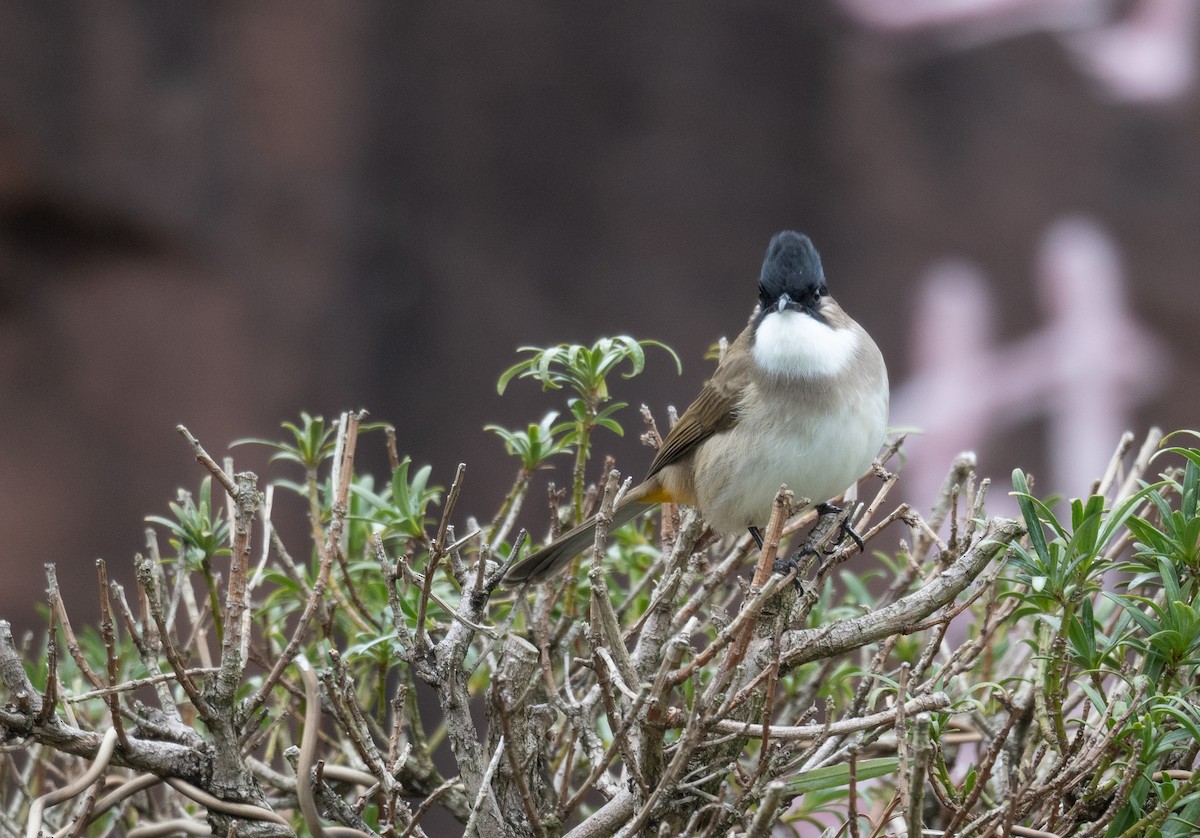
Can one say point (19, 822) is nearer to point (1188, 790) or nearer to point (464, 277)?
point (1188, 790)

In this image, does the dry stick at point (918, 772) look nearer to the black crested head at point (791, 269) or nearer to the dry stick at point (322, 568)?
the dry stick at point (322, 568)

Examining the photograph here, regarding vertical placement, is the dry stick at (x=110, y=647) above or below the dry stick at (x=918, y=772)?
below

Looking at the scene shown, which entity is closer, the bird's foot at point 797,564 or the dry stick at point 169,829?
the dry stick at point 169,829

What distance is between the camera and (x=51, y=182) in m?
5.05

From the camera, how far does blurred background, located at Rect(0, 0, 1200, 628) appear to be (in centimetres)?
524

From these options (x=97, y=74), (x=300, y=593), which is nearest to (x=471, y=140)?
(x=97, y=74)

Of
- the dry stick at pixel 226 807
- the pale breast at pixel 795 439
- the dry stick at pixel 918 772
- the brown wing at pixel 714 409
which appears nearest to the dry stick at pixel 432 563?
the dry stick at pixel 226 807

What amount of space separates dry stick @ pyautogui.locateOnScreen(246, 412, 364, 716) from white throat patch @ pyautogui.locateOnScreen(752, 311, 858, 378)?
799 millimetres

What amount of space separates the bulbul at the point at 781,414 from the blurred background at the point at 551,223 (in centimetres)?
285

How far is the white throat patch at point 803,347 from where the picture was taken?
7.29 feet

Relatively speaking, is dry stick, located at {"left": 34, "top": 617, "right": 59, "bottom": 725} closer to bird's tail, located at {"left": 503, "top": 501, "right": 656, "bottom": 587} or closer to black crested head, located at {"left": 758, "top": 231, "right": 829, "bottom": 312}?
bird's tail, located at {"left": 503, "top": 501, "right": 656, "bottom": 587}

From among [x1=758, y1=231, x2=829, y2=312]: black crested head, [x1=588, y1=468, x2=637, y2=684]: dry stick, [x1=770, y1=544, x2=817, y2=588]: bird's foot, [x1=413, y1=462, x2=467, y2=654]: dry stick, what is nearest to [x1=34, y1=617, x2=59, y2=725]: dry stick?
[x1=413, y1=462, x2=467, y2=654]: dry stick

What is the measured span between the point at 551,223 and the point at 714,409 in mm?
3303

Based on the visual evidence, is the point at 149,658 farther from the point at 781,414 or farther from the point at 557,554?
the point at 781,414
